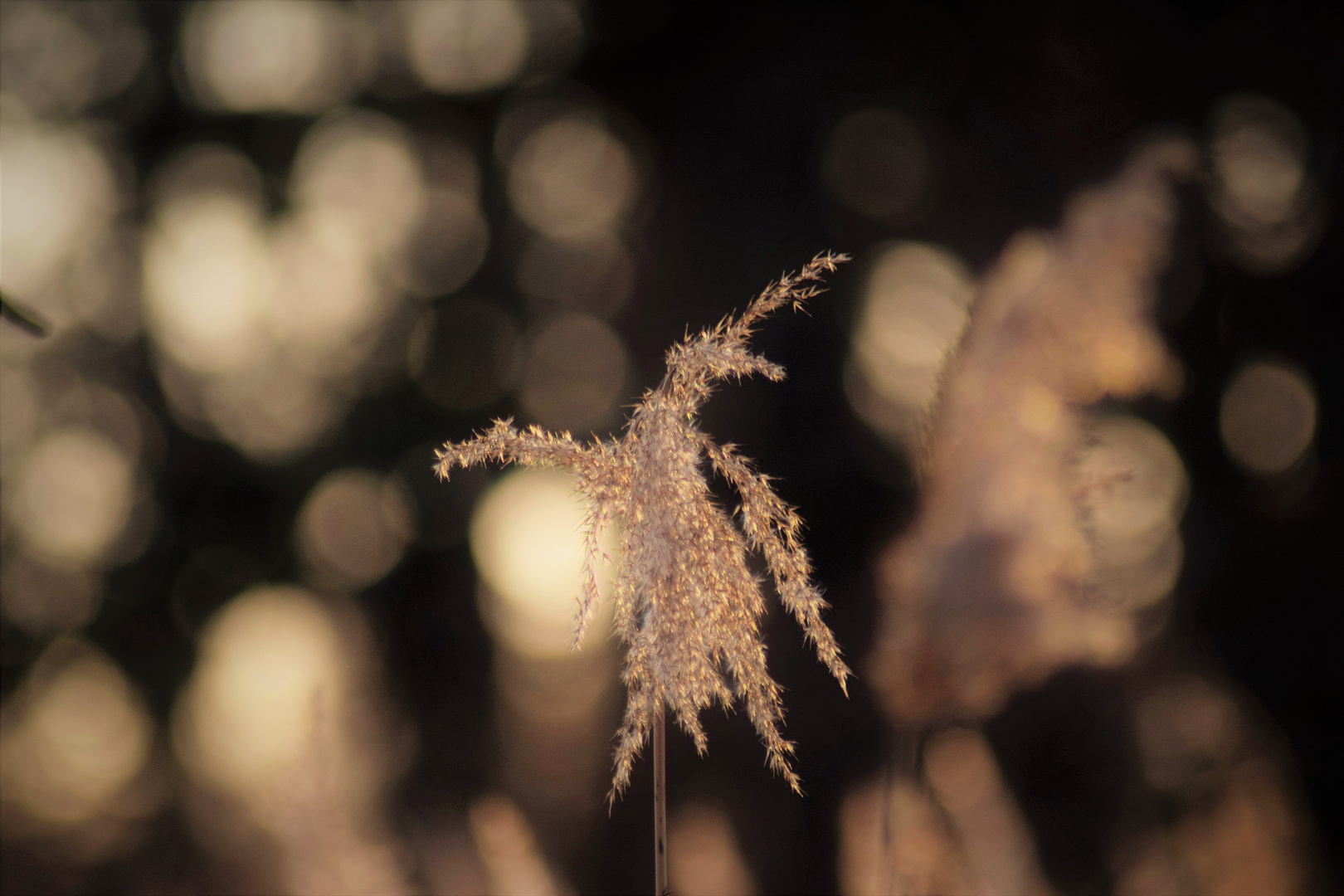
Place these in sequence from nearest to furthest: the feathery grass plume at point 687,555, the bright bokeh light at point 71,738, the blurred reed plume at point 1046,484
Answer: the feathery grass plume at point 687,555 < the blurred reed plume at point 1046,484 < the bright bokeh light at point 71,738

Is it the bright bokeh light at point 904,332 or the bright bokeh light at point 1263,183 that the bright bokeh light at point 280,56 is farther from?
the bright bokeh light at point 1263,183

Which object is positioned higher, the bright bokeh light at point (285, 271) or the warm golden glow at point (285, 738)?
the bright bokeh light at point (285, 271)

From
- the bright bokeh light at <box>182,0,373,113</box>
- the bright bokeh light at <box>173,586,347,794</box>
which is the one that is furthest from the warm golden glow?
the bright bokeh light at <box>182,0,373,113</box>

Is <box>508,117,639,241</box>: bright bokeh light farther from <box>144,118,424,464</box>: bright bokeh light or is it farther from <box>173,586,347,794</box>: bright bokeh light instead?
<box>173,586,347,794</box>: bright bokeh light

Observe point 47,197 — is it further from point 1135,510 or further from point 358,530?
point 1135,510

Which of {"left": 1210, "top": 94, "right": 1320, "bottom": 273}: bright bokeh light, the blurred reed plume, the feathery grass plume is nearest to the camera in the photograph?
the feathery grass plume

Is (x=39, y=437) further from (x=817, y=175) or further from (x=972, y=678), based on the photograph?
(x=972, y=678)

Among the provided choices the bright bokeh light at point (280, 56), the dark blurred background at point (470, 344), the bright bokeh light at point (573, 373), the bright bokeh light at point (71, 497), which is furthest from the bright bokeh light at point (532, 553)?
the bright bokeh light at point (280, 56)

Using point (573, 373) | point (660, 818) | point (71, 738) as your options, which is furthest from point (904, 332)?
point (71, 738)
